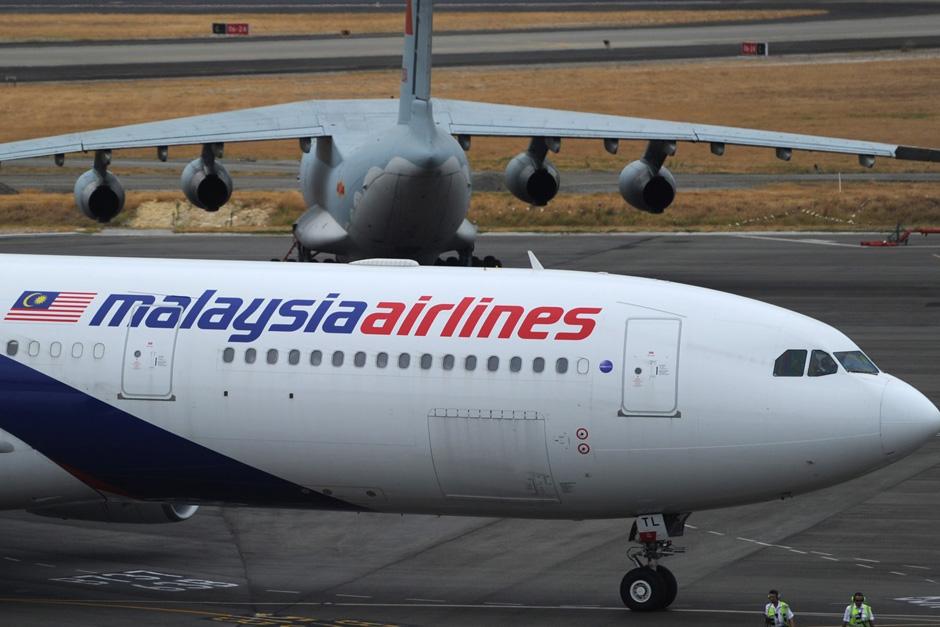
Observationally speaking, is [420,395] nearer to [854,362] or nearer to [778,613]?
[778,613]

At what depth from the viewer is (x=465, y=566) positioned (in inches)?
1022

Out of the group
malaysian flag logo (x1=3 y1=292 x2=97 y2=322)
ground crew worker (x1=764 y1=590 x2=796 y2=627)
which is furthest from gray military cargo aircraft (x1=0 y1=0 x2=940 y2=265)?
ground crew worker (x1=764 y1=590 x2=796 y2=627)

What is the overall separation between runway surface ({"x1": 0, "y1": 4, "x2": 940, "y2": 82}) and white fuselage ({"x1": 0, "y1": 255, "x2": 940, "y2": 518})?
341 feet

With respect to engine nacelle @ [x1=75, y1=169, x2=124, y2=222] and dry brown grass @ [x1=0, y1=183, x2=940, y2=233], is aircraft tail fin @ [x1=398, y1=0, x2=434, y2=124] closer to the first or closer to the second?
engine nacelle @ [x1=75, y1=169, x2=124, y2=222]

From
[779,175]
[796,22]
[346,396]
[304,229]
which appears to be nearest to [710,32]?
[796,22]

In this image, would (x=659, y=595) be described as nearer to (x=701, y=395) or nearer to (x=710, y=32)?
(x=701, y=395)

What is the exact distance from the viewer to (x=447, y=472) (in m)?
22.6

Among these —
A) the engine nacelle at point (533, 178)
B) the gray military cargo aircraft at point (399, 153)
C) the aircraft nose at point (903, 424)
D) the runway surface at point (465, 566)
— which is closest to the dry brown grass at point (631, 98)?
the engine nacelle at point (533, 178)

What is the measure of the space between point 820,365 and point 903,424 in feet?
4.06

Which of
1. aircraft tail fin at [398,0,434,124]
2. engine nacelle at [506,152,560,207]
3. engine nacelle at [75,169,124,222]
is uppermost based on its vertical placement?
engine nacelle at [506,152,560,207]

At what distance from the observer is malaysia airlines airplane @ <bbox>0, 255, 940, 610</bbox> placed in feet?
71.7

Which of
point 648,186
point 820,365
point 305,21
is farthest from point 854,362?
point 305,21

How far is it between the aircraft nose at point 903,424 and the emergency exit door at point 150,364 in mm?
9249

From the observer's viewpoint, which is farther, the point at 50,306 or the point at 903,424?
the point at 50,306
